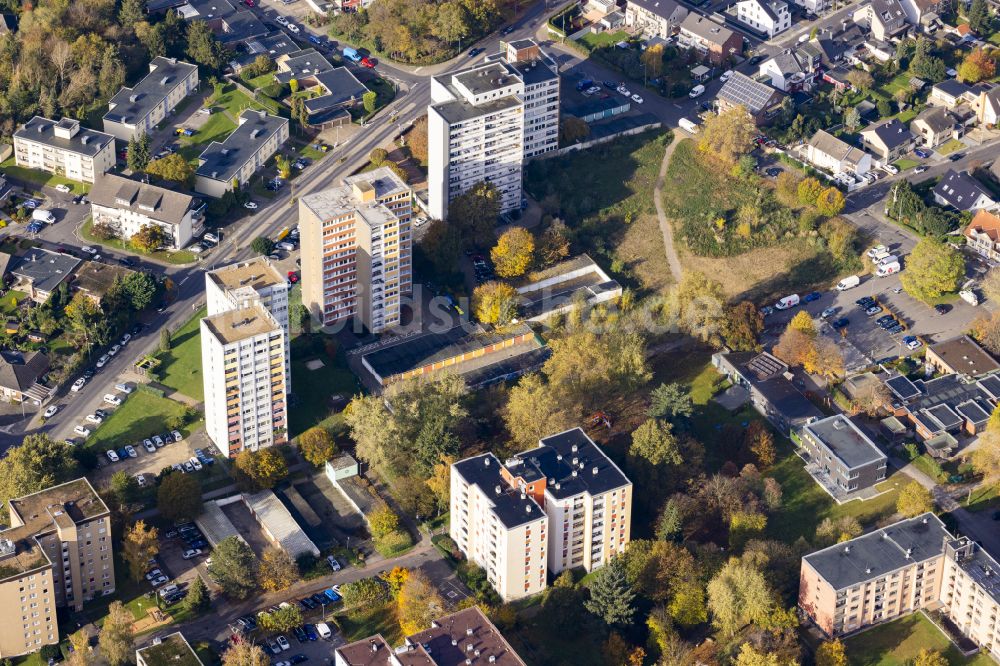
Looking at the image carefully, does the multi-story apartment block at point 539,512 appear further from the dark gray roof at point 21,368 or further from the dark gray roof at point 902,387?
the dark gray roof at point 21,368

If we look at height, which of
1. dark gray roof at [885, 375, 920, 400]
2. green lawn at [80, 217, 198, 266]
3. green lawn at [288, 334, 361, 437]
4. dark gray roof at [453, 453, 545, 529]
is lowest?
green lawn at [288, 334, 361, 437]

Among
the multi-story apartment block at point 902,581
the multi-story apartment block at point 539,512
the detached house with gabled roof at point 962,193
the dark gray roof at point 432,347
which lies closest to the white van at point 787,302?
the detached house with gabled roof at point 962,193

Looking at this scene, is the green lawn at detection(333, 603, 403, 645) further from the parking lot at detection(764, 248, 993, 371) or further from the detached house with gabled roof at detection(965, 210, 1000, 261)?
the detached house with gabled roof at detection(965, 210, 1000, 261)

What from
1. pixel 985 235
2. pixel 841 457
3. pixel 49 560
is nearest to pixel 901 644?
pixel 841 457

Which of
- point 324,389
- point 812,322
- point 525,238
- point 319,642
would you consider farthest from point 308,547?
point 812,322

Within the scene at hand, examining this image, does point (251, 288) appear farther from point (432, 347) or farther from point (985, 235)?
point (985, 235)

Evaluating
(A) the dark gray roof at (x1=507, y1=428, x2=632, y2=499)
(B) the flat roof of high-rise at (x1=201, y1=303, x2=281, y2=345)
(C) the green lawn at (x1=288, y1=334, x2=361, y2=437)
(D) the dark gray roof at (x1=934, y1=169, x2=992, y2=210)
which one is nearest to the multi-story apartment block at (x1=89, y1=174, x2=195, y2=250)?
(C) the green lawn at (x1=288, y1=334, x2=361, y2=437)
